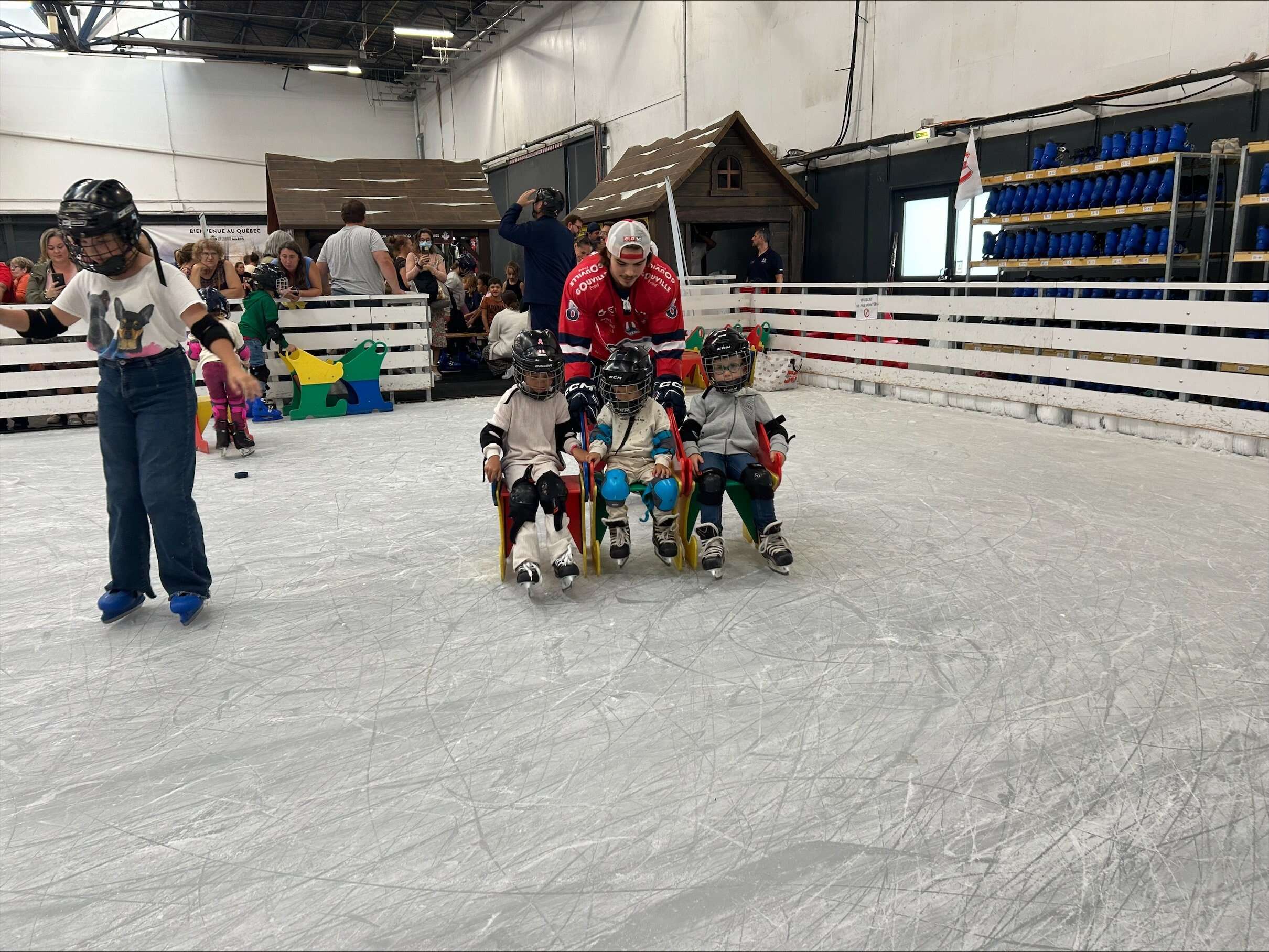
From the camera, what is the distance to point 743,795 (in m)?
2.12

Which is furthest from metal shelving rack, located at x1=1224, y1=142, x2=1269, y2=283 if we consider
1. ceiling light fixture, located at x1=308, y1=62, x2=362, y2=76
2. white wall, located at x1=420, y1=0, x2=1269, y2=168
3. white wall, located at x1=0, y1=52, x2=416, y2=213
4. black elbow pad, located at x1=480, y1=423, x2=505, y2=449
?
white wall, located at x1=0, y1=52, x2=416, y2=213

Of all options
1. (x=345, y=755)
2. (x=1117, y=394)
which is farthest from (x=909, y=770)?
(x=1117, y=394)

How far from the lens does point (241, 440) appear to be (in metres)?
6.29

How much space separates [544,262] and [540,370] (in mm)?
2898

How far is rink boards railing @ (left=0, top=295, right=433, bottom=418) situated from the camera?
7.55 meters

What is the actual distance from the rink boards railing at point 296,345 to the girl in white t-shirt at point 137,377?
4.33m

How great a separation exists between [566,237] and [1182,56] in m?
5.77

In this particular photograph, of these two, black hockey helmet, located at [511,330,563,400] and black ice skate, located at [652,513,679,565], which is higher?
black hockey helmet, located at [511,330,563,400]

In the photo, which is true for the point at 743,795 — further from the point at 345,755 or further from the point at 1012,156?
the point at 1012,156

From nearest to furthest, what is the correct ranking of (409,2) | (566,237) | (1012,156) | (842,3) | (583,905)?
(583,905)
(566,237)
(1012,156)
(842,3)
(409,2)

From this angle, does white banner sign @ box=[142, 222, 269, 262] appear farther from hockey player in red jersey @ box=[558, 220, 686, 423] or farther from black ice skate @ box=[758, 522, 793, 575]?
black ice skate @ box=[758, 522, 793, 575]

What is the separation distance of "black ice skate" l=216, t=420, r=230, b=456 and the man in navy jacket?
2.32 meters

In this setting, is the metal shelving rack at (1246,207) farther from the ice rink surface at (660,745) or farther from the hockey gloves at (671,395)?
the hockey gloves at (671,395)

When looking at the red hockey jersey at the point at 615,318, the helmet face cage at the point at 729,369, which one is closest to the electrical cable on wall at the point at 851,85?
the red hockey jersey at the point at 615,318
